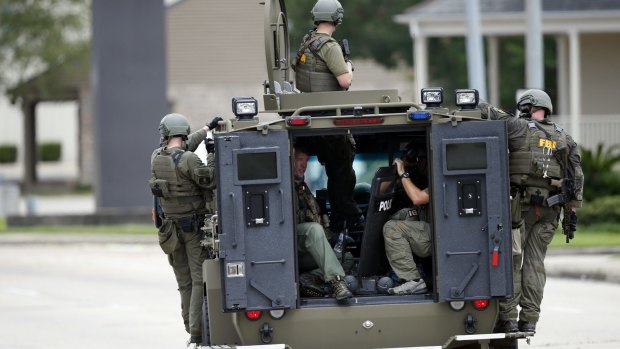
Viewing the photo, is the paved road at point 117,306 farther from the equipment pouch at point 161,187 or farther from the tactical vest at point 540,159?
the equipment pouch at point 161,187

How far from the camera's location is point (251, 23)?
2046 inches

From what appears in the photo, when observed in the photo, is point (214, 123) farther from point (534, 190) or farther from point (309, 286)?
point (534, 190)

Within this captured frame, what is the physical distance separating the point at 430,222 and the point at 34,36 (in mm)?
44541

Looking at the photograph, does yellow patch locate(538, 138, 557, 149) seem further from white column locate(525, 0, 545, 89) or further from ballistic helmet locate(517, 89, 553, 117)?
white column locate(525, 0, 545, 89)

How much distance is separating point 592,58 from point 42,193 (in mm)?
26115

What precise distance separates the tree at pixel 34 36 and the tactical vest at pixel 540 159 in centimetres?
4229

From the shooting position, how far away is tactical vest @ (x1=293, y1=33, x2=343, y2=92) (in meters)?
11.0

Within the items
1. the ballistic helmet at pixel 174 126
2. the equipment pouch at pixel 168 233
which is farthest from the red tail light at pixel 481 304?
the ballistic helmet at pixel 174 126

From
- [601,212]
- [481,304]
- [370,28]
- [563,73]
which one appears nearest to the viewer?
[481,304]

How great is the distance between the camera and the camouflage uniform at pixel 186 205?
1095 cm

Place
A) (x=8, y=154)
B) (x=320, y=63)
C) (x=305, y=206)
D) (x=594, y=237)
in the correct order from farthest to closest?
(x=8, y=154), (x=594, y=237), (x=320, y=63), (x=305, y=206)

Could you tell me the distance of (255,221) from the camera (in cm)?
960

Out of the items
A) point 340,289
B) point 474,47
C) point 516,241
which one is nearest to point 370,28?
point 474,47

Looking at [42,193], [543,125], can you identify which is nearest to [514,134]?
[543,125]
